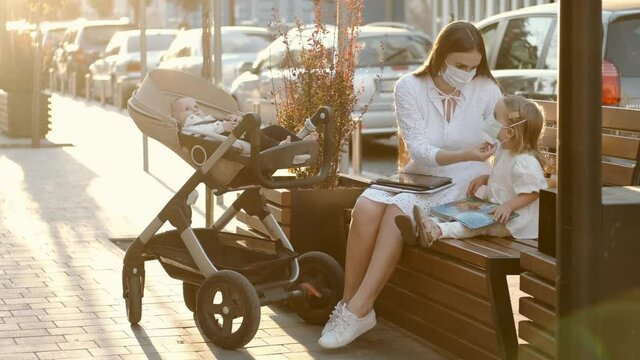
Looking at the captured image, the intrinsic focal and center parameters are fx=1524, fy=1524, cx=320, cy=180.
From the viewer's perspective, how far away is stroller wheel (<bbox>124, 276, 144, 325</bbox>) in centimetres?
702

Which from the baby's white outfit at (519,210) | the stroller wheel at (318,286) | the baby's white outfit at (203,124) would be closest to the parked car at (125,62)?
the baby's white outfit at (203,124)

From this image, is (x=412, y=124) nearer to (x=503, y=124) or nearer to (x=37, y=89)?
(x=503, y=124)

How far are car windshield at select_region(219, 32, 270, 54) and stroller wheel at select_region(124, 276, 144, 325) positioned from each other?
18323mm

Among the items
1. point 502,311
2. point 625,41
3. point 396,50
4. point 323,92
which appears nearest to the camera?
point 502,311

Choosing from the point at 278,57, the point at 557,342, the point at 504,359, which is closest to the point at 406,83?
the point at 504,359

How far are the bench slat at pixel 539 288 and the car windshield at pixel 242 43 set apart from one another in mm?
20143

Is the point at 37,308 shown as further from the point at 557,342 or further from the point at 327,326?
the point at 557,342

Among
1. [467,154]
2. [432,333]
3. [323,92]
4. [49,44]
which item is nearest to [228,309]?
[432,333]

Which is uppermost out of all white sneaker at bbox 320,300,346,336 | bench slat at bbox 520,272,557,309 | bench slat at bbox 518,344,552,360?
bench slat at bbox 520,272,557,309

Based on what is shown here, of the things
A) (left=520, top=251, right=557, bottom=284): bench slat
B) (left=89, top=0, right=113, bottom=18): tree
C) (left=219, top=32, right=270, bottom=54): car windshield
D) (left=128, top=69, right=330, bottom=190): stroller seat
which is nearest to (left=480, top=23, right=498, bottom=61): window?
(left=128, top=69, right=330, bottom=190): stroller seat

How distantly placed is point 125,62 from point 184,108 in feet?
76.7

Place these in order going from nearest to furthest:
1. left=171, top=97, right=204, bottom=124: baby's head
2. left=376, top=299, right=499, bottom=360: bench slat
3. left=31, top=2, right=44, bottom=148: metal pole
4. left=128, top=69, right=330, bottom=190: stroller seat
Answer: left=376, top=299, right=499, bottom=360: bench slat, left=128, top=69, right=330, bottom=190: stroller seat, left=171, top=97, right=204, bottom=124: baby's head, left=31, top=2, right=44, bottom=148: metal pole

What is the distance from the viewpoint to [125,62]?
30.3 meters

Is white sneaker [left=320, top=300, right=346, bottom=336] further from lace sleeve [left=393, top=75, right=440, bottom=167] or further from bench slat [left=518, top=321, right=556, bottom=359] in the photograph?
bench slat [left=518, top=321, right=556, bottom=359]
